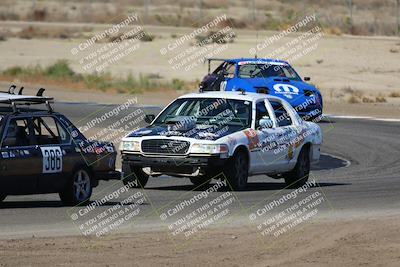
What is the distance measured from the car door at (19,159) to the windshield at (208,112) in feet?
12.3

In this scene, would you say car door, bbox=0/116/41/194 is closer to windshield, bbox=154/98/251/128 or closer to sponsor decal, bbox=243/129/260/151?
windshield, bbox=154/98/251/128

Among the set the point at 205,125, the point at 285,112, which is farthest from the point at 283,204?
the point at 285,112

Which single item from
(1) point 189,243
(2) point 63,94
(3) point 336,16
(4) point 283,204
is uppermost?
(1) point 189,243

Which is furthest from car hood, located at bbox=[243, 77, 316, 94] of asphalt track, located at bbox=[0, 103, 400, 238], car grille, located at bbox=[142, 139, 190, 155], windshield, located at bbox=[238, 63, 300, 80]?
car grille, located at bbox=[142, 139, 190, 155]

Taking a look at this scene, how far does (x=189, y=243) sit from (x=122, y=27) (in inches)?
2156

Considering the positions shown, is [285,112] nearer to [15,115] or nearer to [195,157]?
[195,157]

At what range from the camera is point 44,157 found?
1535 centimetres

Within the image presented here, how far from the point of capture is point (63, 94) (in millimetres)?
39906

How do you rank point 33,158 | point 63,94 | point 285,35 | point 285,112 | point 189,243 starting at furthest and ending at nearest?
point 285,35 < point 63,94 < point 285,112 < point 33,158 < point 189,243

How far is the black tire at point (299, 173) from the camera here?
19844 mm

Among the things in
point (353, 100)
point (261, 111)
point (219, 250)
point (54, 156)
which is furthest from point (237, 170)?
point (353, 100)

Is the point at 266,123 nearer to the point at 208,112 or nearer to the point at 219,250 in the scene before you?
the point at 208,112

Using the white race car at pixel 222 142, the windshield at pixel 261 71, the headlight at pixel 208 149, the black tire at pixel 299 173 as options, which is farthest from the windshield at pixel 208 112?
the windshield at pixel 261 71

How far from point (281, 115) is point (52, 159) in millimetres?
5407
